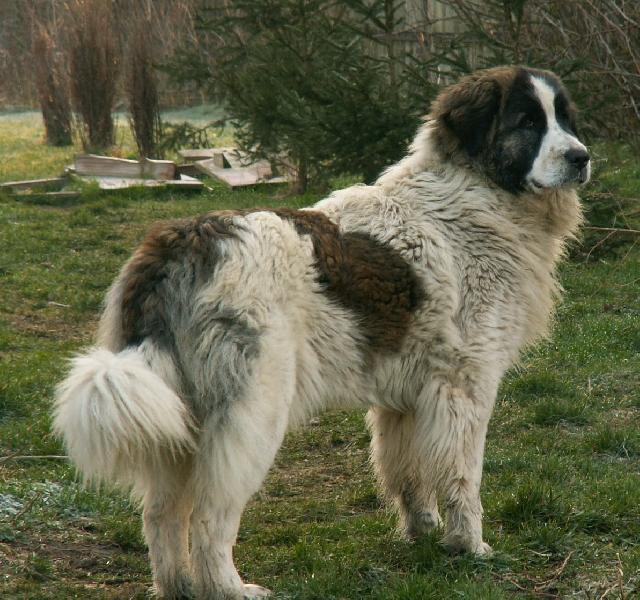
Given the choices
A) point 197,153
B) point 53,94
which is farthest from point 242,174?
point 53,94

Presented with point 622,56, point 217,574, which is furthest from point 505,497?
point 622,56

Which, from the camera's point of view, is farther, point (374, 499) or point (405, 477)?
point (374, 499)

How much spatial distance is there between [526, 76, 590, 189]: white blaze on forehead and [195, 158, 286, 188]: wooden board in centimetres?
989

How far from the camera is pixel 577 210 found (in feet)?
16.0

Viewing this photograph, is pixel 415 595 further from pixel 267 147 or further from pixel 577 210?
pixel 267 147

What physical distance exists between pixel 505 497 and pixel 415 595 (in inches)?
45.6

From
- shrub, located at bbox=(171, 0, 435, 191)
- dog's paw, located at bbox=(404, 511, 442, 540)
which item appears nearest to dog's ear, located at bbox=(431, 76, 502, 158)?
dog's paw, located at bbox=(404, 511, 442, 540)

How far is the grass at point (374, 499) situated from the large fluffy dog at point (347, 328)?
287 mm

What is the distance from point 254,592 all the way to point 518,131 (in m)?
2.33

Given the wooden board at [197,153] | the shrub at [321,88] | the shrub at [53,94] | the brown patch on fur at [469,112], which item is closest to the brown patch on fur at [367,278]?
the brown patch on fur at [469,112]

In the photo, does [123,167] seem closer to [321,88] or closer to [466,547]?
[321,88]

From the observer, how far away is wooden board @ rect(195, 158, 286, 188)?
47.7 feet

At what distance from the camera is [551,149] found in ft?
14.9

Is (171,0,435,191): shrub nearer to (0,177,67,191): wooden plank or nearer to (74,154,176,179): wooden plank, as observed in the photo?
(74,154,176,179): wooden plank
